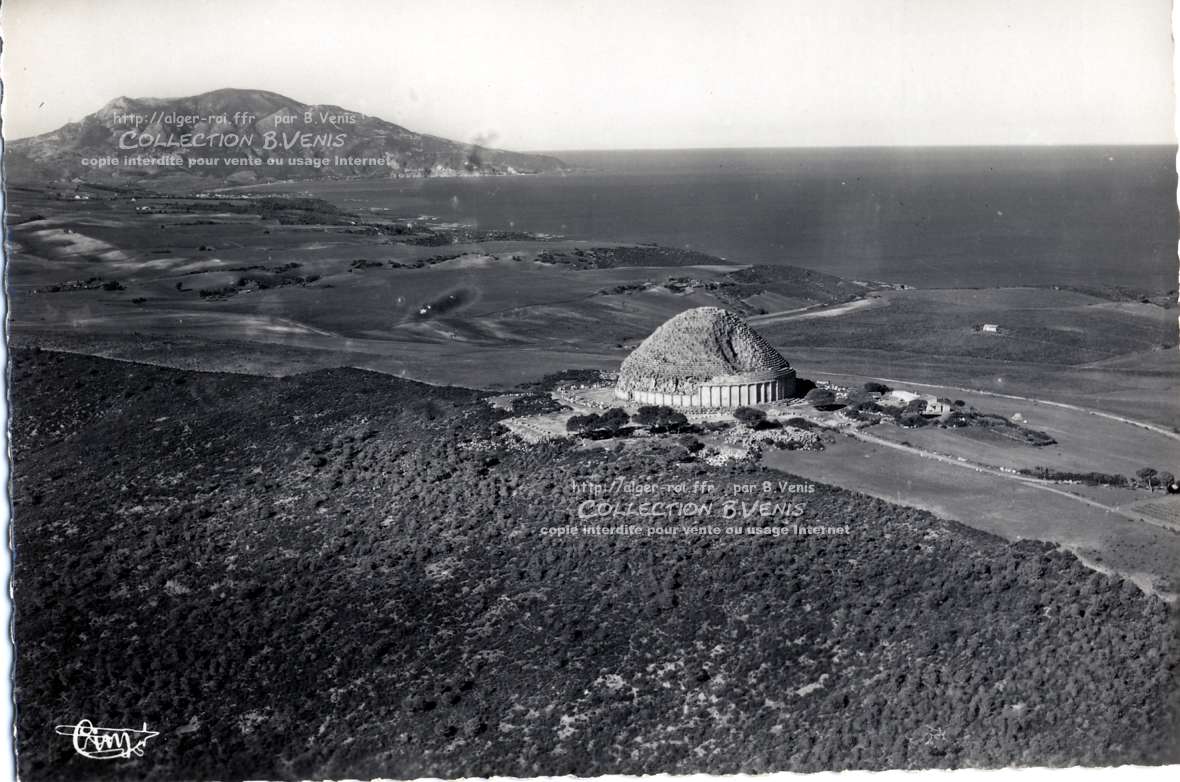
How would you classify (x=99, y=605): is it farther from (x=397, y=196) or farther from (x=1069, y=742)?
(x=397, y=196)

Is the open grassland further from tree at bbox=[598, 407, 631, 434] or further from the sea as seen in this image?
the sea

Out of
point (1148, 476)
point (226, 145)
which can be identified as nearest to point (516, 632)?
point (226, 145)

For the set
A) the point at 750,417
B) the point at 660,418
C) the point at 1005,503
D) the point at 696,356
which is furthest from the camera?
the point at 696,356

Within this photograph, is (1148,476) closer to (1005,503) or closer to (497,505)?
(1005,503)

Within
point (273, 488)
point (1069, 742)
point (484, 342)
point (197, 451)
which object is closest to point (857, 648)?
point (1069, 742)
